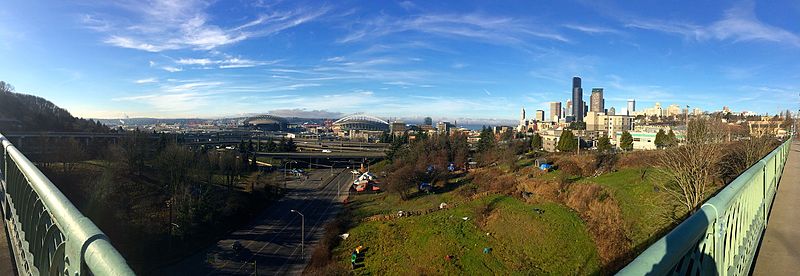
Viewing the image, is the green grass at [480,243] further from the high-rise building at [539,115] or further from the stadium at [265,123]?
the high-rise building at [539,115]

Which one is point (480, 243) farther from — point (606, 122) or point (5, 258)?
point (606, 122)

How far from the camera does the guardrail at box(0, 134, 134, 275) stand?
828mm

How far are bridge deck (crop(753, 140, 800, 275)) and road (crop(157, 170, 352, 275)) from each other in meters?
11.5

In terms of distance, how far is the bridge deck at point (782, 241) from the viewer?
7.29 feet

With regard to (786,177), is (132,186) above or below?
below

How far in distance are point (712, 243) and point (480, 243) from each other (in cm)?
1288

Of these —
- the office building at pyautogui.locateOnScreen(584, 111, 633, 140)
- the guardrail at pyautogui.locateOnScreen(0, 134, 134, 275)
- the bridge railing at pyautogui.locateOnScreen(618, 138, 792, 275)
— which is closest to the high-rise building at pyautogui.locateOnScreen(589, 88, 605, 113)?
the office building at pyautogui.locateOnScreen(584, 111, 633, 140)

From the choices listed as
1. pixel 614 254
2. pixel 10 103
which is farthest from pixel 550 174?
pixel 10 103

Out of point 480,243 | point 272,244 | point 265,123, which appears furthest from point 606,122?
point 265,123

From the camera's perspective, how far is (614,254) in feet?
35.8

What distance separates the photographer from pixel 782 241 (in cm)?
272

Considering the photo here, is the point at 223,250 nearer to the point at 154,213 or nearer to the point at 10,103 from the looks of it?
the point at 154,213

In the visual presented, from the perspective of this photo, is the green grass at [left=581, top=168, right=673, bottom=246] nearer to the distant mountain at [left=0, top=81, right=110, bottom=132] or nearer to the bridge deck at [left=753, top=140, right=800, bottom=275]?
the bridge deck at [left=753, top=140, right=800, bottom=275]

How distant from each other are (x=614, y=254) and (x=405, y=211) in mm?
10258
